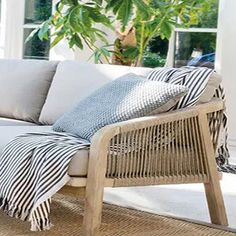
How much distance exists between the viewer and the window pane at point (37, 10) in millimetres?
5156

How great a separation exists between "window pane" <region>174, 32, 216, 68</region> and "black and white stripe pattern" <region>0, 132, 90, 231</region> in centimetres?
230

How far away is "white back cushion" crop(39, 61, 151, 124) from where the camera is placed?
2.89 m

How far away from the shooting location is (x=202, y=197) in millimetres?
3100

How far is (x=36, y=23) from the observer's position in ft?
17.3

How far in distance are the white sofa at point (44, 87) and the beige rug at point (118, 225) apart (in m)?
0.47

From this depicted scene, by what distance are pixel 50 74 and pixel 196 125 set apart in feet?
4.12

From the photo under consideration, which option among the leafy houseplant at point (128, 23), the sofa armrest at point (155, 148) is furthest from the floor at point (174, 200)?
the leafy houseplant at point (128, 23)

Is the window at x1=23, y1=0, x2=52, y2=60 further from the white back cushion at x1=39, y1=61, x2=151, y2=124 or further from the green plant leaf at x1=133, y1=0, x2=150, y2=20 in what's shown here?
the white back cushion at x1=39, y1=61, x2=151, y2=124

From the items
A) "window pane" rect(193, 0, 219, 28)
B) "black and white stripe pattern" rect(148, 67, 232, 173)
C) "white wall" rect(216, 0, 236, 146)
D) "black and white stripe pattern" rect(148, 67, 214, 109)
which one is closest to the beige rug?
"black and white stripe pattern" rect(148, 67, 232, 173)

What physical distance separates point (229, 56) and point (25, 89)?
172 cm

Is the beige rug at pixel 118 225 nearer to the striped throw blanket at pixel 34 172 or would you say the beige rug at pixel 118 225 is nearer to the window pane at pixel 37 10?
the striped throw blanket at pixel 34 172

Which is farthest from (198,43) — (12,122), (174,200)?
(12,122)

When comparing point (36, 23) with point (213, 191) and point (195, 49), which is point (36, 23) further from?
point (213, 191)

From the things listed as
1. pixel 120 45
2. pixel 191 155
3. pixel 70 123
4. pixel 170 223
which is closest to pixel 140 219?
pixel 170 223
